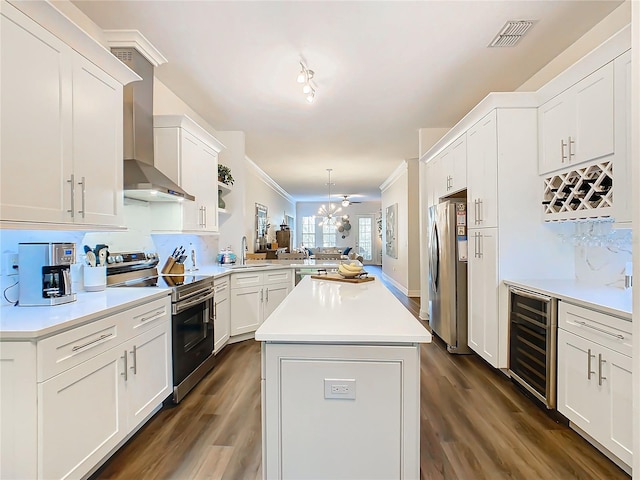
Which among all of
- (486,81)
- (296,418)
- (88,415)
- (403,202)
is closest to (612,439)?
(296,418)

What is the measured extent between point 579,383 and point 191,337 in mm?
2835

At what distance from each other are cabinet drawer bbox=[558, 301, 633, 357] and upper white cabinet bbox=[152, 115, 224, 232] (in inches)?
128

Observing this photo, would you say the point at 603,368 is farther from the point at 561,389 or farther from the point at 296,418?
the point at 296,418

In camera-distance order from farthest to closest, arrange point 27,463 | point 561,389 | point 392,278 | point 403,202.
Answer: point 392,278 < point 403,202 < point 561,389 < point 27,463

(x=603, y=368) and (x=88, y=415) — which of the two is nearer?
(x=88, y=415)

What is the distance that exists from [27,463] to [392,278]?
8363 mm

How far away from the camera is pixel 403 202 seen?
754 centimetres

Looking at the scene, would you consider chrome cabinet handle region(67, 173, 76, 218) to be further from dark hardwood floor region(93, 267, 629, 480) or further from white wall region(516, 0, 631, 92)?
white wall region(516, 0, 631, 92)

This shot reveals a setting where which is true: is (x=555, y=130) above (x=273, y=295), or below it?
above

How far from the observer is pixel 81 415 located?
1.64 meters

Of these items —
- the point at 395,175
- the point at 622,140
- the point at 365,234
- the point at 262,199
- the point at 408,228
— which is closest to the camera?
the point at 622,140

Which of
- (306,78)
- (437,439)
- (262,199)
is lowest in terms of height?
(437,439)

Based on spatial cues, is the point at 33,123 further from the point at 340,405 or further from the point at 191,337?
the point at 340,405

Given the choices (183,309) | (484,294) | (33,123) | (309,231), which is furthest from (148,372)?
(309,231)
